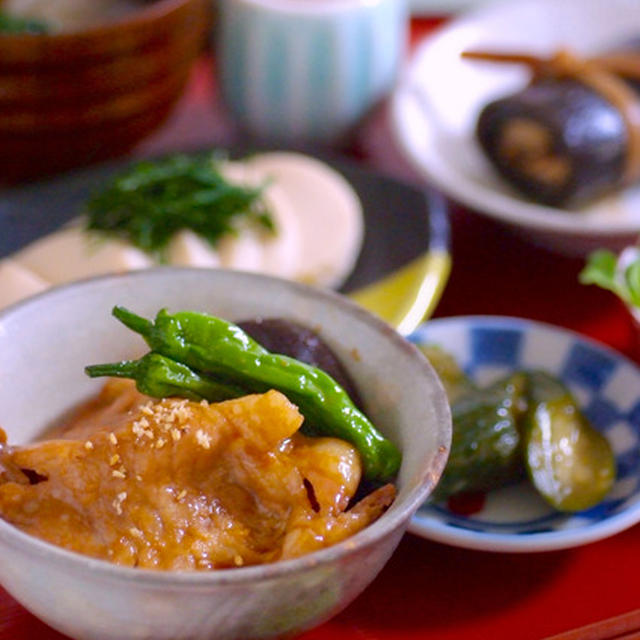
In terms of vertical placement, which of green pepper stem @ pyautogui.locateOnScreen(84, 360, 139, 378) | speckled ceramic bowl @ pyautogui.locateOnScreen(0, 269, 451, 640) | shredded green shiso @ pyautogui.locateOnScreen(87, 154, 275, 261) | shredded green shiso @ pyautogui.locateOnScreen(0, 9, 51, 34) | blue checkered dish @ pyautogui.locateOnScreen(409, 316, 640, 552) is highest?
shredded green shiso @ pyautogui.locateOnScreen(0, 9, 51, 34)

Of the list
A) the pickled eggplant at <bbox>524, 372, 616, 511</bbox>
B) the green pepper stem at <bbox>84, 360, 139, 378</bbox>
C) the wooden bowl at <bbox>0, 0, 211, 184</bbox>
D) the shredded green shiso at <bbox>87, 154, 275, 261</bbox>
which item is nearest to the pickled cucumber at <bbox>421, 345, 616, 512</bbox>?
the pickled eggplant at <bbox>524, 372, 616, 511</bbox>

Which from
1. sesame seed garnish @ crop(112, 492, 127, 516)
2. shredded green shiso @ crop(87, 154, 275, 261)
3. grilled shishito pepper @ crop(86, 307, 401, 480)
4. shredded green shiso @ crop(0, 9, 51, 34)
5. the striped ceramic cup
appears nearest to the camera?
sesame seed garnish @ crop(112, 492, 127, 516)

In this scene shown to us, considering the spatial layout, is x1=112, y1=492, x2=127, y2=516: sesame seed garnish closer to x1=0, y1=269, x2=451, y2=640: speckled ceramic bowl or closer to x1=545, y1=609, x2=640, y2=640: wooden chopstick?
x1=0, y1=269, x2=451, y2=640: speckled ceramic bowl

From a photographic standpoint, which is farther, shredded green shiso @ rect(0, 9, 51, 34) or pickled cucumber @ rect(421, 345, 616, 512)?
shredded green shiso @ rect(0, 9, 51, 34)

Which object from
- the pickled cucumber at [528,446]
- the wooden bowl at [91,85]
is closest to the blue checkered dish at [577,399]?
the pickled cucumber at [528,446]

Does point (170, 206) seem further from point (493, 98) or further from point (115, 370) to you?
point (493, 98)

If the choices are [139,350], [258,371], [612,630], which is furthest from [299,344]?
[612,630]

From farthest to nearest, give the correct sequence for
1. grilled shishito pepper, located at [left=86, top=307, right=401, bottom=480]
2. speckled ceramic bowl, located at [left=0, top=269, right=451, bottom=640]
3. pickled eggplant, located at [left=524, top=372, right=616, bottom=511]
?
pickled eggplant, located at [left=524, top=372, right=616, bottom=511]
grilled shishito pepper, located at [left=86, top=307, right=401, bottom=480]
speckled ceramic bowl, located at [left=0, top=269, right=451, bottom=640]
